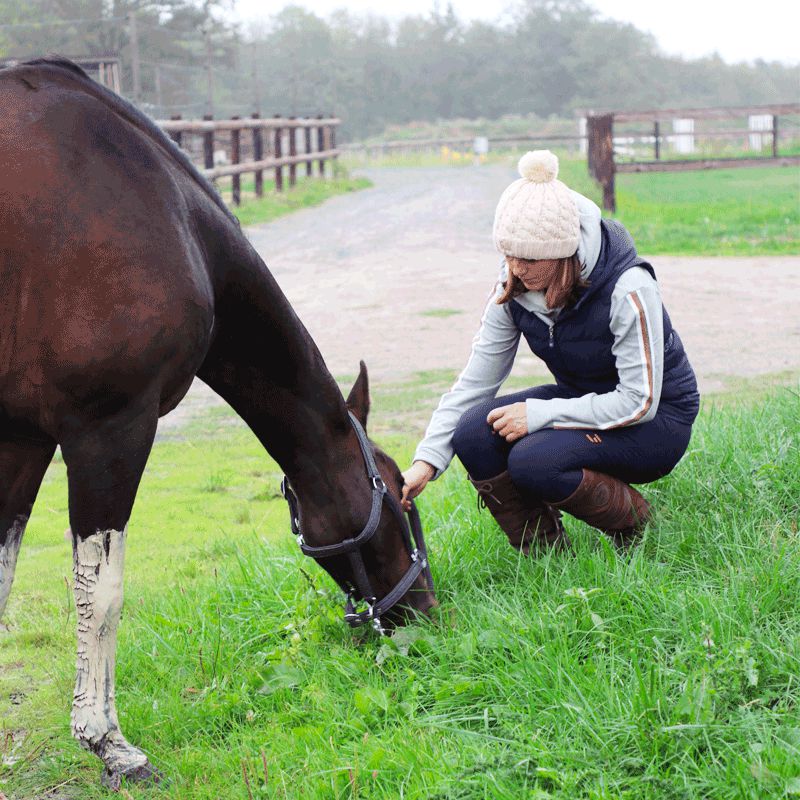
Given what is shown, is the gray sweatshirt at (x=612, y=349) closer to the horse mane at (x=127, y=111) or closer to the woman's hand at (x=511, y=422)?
the woman's hand at (x=511, y=422)

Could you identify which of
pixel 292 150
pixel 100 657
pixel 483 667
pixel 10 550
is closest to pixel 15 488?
pixel 10 550

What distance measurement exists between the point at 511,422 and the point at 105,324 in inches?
53.9

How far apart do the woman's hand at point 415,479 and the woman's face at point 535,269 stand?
679 mm

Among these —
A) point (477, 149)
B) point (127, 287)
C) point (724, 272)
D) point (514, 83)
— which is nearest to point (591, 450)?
point (127, 287)

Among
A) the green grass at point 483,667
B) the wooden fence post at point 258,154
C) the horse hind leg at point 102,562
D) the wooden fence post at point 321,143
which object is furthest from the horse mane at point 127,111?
the wooden fence post at point 321,143

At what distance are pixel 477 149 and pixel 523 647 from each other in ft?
128

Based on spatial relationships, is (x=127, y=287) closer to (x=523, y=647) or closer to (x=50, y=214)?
(x=50, y=214)

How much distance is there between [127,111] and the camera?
2805 millimetres

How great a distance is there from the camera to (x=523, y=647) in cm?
288

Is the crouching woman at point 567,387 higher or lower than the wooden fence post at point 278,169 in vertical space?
lower

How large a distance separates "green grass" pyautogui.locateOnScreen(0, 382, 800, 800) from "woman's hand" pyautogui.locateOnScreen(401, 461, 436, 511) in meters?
0.32

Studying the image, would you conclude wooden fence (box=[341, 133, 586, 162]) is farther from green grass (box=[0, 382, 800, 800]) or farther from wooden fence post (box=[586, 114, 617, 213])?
green grass (box=[0, 382, 800, 800])

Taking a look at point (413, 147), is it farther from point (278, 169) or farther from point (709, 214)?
point (709, 214)

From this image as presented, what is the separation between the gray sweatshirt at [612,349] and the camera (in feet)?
10.5
